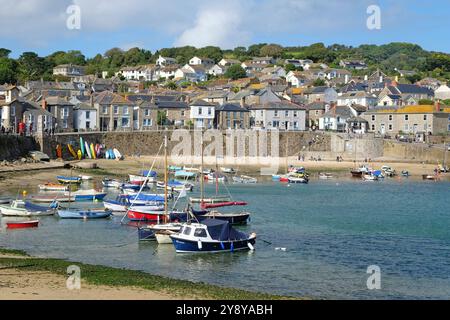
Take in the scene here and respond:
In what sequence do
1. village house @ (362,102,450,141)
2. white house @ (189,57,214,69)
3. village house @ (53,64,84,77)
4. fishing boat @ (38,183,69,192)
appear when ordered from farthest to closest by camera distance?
white house @ (189,57,214,69) → village house @ (53,64,84,77) → village house @ (362,102,450,141) → fishing boat @ (38,183,69,192)

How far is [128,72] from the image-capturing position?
183m

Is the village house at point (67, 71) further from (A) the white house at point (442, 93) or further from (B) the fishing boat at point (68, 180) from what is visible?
(B) the fishing boat at point (68, 180)

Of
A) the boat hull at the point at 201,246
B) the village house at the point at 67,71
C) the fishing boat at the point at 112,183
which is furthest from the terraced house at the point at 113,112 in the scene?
the village house at the point at 67,71

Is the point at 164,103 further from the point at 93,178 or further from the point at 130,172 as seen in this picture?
the point at 93,178

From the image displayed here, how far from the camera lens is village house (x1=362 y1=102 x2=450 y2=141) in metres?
99.8

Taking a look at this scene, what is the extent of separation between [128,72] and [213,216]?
476 feet

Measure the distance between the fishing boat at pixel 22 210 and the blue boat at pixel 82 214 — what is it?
4.31 ft

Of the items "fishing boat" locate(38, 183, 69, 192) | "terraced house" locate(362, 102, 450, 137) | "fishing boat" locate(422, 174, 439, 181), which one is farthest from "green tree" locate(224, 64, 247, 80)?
"fishing boat" locate(38, 183, 69, 192)

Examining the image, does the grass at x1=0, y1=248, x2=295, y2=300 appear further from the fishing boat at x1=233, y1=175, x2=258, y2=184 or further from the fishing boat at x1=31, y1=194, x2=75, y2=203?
the fishing boat at x1=233, y1=175, x2=258, y2=184

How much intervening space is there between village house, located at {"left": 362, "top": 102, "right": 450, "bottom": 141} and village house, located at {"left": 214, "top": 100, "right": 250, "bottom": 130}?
60.5 feet

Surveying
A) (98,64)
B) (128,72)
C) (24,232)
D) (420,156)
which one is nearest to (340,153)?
(420,156)

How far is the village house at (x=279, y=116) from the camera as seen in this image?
331ft

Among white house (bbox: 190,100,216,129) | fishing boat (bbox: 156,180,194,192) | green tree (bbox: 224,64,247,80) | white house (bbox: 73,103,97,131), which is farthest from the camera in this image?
green tree (bbox: 224,64,247,80)

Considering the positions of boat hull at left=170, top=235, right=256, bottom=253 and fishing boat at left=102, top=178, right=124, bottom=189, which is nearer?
boat hull at left=170, top=235, right=256, bottom=253
